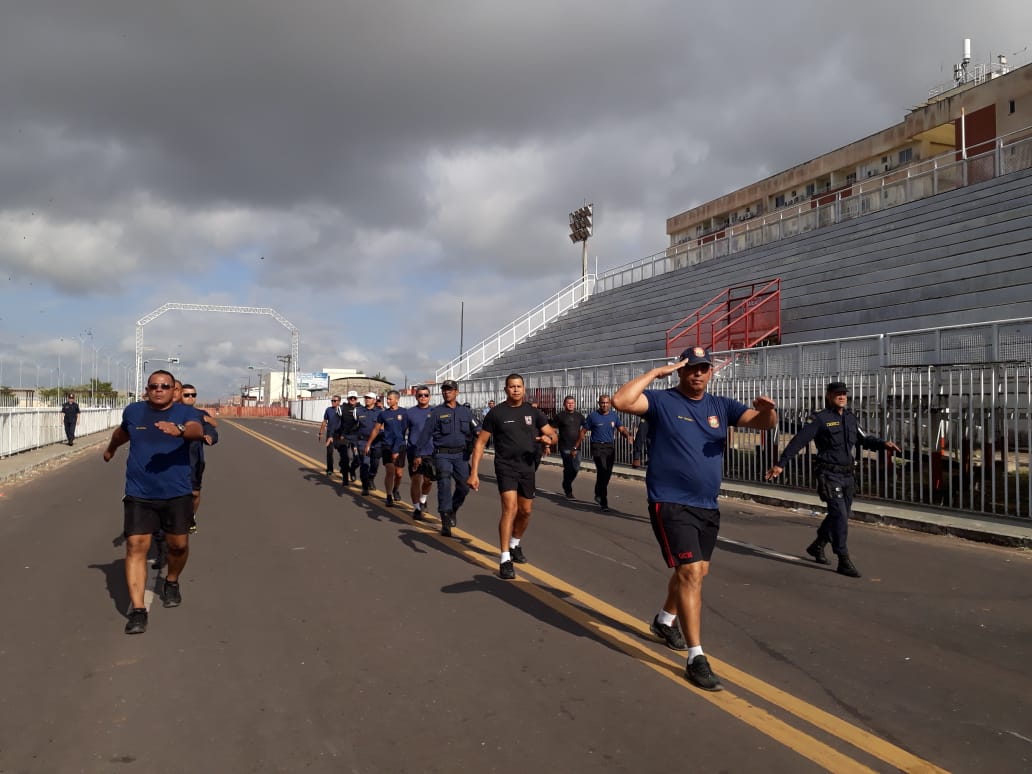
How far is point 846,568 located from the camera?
723cm

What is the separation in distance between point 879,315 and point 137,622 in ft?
63.0

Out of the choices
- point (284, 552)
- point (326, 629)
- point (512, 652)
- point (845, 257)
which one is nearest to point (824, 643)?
point (512, 652)

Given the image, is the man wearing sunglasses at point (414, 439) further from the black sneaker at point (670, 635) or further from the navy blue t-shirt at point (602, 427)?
the black sneaker at point (670, 635)

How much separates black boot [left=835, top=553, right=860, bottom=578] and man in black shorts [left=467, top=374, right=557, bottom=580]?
117 inches

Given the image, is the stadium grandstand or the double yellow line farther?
the stadium grandstand

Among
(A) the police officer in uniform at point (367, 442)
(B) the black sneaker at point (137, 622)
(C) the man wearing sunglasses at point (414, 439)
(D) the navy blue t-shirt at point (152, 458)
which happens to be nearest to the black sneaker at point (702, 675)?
(B) the black sneaker at point (137, 622)

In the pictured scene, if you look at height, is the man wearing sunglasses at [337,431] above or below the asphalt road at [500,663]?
above

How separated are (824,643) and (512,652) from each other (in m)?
2.07

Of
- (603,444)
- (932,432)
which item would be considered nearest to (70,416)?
(603,444)

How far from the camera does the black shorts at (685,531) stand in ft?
14.1

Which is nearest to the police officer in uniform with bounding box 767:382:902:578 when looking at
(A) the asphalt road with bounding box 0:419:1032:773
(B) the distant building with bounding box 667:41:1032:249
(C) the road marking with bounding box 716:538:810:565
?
(A) the asphalt road with bounding box 0:419:1032:773

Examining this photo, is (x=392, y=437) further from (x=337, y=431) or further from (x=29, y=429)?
(x=29, y=429)

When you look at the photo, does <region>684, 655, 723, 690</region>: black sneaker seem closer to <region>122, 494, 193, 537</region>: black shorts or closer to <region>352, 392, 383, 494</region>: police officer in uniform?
<region>122, 494, 193, 537</region>: black shorts

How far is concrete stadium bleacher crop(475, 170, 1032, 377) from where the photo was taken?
18141mm
